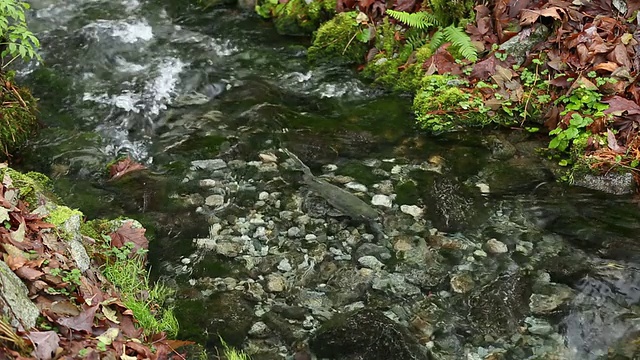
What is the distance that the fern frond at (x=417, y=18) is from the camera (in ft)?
24.7

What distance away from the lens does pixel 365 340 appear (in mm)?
4180

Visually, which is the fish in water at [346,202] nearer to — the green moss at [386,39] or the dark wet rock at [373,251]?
the dark wet rock at [373,251]

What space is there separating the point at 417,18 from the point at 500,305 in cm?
461

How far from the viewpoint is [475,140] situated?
6.48 metres

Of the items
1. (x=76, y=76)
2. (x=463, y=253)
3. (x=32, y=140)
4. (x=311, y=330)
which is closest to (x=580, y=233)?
(x=463, y=253)

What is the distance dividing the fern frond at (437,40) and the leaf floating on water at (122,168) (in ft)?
14.2

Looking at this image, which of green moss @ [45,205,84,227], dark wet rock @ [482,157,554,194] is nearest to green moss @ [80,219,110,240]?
green moss @ [45,205,84,227]

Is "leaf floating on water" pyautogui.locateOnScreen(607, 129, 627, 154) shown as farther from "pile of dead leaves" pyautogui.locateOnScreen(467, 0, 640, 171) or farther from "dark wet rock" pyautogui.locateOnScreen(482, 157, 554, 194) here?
"dark wet rock" pyautogui.locateOnScreen(482, 157, 554, 194)

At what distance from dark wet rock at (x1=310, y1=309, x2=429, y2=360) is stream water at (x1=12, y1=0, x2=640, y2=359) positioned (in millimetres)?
40

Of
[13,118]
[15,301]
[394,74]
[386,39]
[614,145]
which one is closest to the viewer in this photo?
[15,301]

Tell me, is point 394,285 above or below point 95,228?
below

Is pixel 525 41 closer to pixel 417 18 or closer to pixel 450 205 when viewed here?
pixel 417 18

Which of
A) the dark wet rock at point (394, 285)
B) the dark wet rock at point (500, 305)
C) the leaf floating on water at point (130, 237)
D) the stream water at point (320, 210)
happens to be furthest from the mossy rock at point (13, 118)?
the dark wet rock at point (500, 305)

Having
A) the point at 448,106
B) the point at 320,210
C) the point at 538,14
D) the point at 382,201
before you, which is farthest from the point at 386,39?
the point at 320,210
